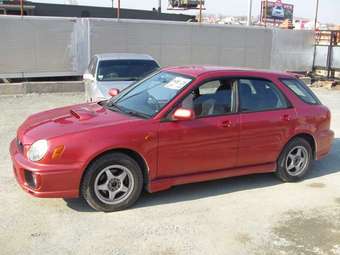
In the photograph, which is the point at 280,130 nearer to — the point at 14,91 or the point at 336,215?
the point at 336,215

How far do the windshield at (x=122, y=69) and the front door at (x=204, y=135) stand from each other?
420cm

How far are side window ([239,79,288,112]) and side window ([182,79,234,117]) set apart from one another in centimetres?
17

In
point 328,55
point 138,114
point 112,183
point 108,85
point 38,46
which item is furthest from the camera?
point 328,55

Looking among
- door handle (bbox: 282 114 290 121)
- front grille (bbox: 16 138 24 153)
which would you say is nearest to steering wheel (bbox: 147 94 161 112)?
front grille (bbox: 16 138 24 153)

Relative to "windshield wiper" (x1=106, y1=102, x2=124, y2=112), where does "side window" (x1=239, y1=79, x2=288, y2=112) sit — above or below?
above

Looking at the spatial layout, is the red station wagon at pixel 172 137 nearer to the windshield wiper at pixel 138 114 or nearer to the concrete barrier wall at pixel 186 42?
the windshield wiper at pixel 138 114

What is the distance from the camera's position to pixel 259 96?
5.95 meters

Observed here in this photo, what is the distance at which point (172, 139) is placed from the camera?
5.18 m

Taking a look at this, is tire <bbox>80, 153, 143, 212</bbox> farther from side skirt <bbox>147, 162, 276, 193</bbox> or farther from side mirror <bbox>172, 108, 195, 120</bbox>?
side mirror <bbox>172, 108, 195, 120</bbox>

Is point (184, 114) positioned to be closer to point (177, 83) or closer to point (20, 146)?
point (177, 83)

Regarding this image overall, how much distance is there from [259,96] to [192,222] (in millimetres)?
1980

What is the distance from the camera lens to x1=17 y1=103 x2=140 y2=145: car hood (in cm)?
487

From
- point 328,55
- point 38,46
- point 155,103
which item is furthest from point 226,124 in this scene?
point 328,55

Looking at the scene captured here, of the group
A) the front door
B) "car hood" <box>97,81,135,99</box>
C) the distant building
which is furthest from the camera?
the distant building
